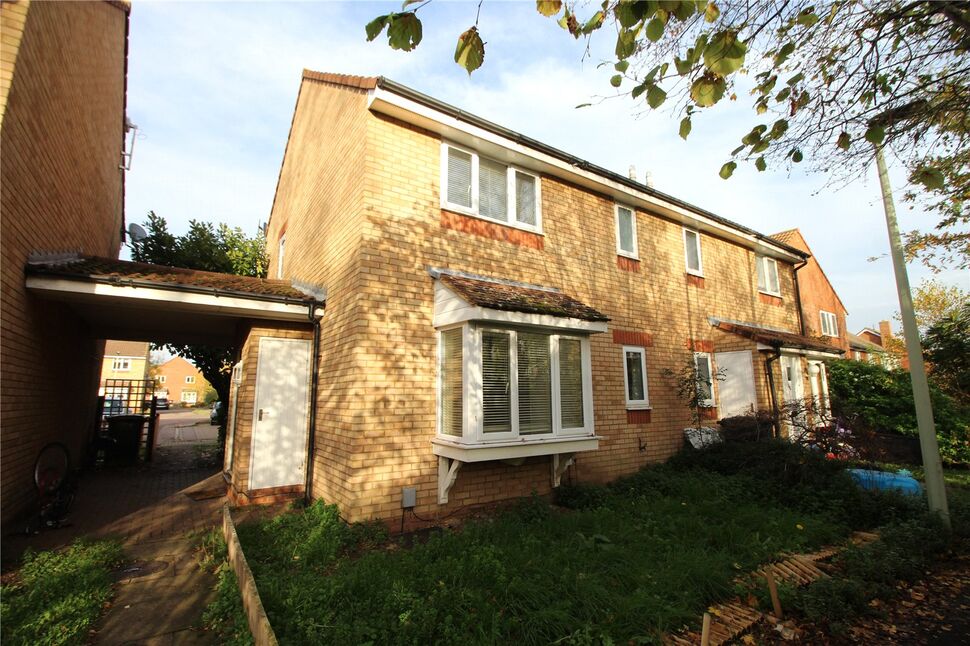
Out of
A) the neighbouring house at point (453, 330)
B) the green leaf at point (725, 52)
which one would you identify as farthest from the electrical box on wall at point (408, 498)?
the green leaf at point (725, 52)

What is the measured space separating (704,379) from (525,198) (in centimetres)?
587

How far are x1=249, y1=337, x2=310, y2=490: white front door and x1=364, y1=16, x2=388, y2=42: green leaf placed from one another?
649cm

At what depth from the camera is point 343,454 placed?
639 centimetres

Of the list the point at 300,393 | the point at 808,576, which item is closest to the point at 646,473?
the point at 808,576

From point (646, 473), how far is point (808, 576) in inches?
158

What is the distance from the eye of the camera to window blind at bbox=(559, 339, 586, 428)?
23.5 ft

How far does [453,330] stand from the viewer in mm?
6770

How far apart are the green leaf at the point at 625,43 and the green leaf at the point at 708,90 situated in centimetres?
64

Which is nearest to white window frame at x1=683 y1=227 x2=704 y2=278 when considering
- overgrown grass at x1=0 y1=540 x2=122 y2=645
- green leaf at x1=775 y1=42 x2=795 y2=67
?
green leaf at x1=775 y1=42 x2=795 y2=67

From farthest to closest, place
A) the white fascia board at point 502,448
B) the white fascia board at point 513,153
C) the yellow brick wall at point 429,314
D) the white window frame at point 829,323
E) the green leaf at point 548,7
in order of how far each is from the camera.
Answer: the white window frame at point 829,323 → the white fascia board at point 513,153 → the yellow brick wall at point 429,314 → the white fascia board at point 502,448 → the green leaf at point 548,7

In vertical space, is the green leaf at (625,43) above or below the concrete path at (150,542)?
above

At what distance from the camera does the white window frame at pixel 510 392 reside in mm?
6156

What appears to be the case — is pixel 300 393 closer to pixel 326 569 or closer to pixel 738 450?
pixel 326 569

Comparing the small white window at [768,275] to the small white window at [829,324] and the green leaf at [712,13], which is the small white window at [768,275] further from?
the green leaf at [712,13]
